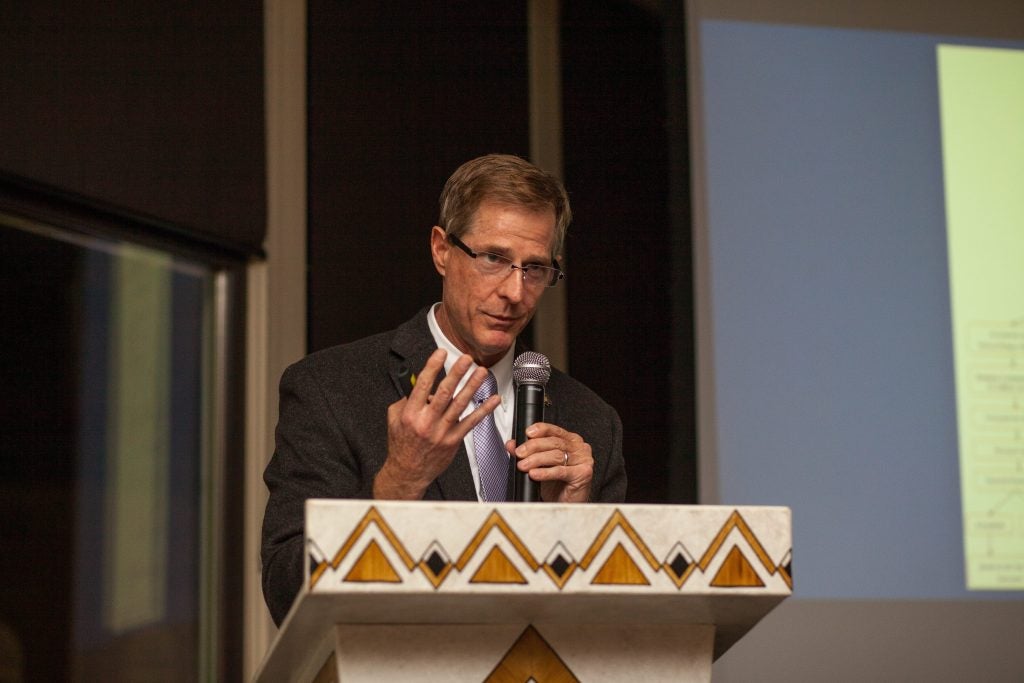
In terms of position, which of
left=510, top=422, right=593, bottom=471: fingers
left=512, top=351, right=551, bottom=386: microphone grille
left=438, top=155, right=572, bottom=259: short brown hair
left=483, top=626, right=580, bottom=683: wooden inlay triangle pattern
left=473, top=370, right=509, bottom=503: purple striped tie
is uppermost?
left=438, top=155, right=572, bottom=259: short brown hair

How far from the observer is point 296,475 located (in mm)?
1745

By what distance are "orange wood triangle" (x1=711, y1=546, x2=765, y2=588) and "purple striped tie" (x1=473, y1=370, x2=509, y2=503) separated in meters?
0.66

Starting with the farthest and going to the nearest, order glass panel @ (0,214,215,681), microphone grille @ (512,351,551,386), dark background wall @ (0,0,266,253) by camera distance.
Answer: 1. glass panel @ (0,214,215,681)
2. dark background wall @ (0,0,266,253)
3. microphone grille @ (512,351,551,386)

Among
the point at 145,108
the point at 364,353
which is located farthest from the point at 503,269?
the point at 145,108

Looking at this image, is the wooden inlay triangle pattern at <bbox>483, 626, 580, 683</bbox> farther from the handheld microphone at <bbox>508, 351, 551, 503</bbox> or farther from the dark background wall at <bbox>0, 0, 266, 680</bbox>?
the dark background wall at <bbox>0, 0, 266, 680</bbox>

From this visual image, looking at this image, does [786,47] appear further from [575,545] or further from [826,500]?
[575,545]

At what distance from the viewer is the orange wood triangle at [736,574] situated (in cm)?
122

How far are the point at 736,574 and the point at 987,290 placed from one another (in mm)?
2516

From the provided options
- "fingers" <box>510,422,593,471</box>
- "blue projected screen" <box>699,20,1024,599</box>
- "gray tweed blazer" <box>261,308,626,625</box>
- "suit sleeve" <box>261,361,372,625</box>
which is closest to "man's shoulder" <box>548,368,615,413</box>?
"gray tweed blazer" <box>261,308,626,625</box>

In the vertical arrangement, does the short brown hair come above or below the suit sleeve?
above

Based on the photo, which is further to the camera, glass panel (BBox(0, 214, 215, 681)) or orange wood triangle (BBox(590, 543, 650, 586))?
glass panel (BBox(0, 214, 215, 681))

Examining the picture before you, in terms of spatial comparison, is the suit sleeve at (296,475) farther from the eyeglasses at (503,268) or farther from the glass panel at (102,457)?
the glass panel at (102,457)

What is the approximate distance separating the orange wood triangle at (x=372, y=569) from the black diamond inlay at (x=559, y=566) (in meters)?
0.16

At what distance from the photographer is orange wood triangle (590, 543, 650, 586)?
3.89 feet
